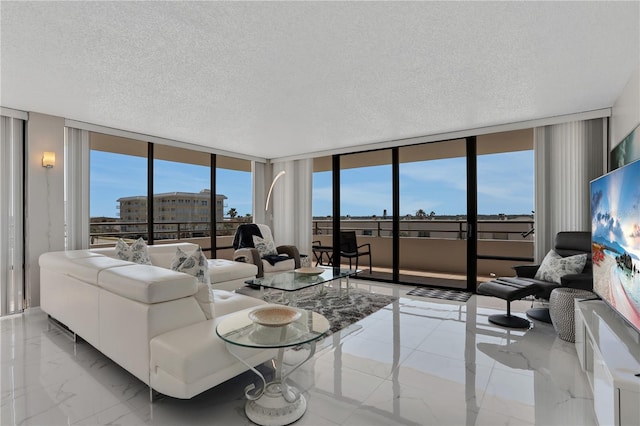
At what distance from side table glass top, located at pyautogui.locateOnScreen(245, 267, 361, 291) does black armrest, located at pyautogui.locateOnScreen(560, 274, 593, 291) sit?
7.72 feet

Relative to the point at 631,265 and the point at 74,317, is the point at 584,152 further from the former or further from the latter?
the point at 74,317

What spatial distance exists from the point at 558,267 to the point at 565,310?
75 centimetres

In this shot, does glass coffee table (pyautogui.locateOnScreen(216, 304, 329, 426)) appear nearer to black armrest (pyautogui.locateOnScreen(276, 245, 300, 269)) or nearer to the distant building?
black armrest (pyautogui.locateOnScreen(276, 245, 300, 269))

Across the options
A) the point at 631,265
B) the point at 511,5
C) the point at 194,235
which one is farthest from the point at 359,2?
the point at 194,235

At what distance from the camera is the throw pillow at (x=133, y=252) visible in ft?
11.8

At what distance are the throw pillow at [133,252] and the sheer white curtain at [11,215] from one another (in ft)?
4.22

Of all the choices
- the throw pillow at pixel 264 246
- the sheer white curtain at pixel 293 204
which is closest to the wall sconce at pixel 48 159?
the throw pillow at pixel 264 246

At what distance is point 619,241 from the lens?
→ 1.91m

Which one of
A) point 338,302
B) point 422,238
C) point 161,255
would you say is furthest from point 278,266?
point 422,238

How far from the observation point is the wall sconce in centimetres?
385

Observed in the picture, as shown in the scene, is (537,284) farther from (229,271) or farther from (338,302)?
(229,271)

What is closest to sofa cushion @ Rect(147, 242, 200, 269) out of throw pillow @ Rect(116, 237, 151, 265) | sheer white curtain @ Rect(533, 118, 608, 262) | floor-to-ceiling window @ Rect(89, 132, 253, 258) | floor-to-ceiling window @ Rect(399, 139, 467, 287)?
throw pillow @ Rect(116, 237, 151, 265)

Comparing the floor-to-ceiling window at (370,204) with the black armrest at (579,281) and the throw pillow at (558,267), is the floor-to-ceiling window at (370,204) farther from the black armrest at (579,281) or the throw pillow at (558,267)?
the black armrest at (579,281)

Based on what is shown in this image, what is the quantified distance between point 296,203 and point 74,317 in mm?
4524
